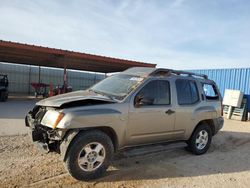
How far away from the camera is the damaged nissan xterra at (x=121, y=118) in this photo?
4.28m

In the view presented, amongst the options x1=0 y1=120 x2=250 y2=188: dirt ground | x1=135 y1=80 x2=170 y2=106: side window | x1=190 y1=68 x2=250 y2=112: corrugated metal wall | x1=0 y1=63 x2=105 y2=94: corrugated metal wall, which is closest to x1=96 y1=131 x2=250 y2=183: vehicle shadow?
x1=0 y1=120 x2=250 y2=188: dirt ground

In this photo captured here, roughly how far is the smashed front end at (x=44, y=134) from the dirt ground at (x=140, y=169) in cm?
54

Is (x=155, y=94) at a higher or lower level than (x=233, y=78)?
lower

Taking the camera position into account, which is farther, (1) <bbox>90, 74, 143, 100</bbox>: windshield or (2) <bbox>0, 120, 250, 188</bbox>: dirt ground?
(1) <bbox>90, 74, 143, 100</bbox>: windshield

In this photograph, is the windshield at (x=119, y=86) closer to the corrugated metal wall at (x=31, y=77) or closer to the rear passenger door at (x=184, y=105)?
the rear passenger door at (x=184, y=105)

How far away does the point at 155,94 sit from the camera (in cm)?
541

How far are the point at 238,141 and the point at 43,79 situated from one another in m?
26.2

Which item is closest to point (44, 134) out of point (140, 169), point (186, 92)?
point (140, 169)

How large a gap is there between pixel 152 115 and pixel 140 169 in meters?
1.12

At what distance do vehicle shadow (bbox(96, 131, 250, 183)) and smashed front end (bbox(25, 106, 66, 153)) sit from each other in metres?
1.04

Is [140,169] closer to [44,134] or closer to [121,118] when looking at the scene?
[121,118]

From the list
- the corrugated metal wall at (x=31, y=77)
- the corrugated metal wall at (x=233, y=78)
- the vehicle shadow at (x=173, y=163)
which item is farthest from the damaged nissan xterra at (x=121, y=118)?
the corrugated metal wall at (x=31, y=77)

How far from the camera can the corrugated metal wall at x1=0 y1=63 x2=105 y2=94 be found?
28484 millimetres

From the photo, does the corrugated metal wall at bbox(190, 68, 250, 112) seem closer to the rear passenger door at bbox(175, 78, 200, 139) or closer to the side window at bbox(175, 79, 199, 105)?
the side window at bbox(175, 79, 199, 105)
